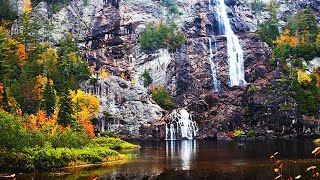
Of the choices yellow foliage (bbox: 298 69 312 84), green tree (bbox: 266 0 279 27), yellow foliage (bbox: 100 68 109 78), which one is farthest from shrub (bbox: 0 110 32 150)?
green tree (bbox: 266 0 279 27)

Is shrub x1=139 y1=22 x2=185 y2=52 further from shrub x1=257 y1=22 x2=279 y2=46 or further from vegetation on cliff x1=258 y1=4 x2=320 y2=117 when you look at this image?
vegetation on cliff x1=258 y1=4 x2=320 y2=117

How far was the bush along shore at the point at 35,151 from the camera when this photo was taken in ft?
88.1

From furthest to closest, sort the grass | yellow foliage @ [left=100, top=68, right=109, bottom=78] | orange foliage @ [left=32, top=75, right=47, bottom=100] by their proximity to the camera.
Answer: yellow foliage @ [left=100, top=68, right=109, bottom=78] → orange foliage @ [left=32, top=75, right=47, bottom=100] → the grass

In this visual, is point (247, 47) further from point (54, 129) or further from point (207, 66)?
point (54, 129)

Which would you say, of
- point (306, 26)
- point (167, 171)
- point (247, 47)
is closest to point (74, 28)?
point (247, 47)

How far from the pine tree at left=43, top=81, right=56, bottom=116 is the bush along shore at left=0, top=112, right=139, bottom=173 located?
24.1 metres

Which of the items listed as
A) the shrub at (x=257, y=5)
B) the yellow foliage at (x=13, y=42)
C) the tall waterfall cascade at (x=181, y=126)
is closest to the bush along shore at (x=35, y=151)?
the tall waterfall cascade at (x=181, y=126)

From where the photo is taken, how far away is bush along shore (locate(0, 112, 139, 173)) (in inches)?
1057

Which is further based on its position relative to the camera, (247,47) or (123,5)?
(123,5)

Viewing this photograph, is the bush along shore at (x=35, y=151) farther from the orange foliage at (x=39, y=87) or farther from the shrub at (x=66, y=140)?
the orange foliage at (x=39, y=87)

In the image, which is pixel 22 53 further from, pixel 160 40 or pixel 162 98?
pixel 160 40

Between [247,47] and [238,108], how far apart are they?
19.7m

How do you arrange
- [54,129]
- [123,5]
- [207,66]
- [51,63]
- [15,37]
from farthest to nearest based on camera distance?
[123,5] → [207,66] → [15,37] → [51,63] → [54,129]

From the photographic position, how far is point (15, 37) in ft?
274
